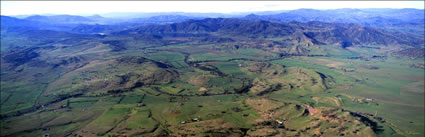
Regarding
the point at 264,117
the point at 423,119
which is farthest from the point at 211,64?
the point at 423,119

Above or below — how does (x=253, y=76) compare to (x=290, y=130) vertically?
above

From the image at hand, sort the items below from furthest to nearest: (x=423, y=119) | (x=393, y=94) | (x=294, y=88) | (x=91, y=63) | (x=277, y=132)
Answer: (x=91, y=63) < (x=294, y=88) < (x=393, y=94) < (x=423, y=119) < (x=277, y=132)

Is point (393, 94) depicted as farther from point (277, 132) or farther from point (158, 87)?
point (158, 87)

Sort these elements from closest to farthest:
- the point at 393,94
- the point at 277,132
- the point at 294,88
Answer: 1. the point at 277,132
2. the point at 393,94
3. the point at 294,88

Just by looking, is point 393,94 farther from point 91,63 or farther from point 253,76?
point 91,63

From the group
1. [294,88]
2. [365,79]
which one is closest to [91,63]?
[294,88]

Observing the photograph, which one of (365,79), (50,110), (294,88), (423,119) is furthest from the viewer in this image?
(365,79)

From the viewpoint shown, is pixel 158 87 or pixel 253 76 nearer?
pixel 158 87

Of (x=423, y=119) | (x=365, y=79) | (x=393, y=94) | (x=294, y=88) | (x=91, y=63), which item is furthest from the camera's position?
(x=91, y=63)

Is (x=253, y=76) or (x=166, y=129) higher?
(x=253, y=76)
